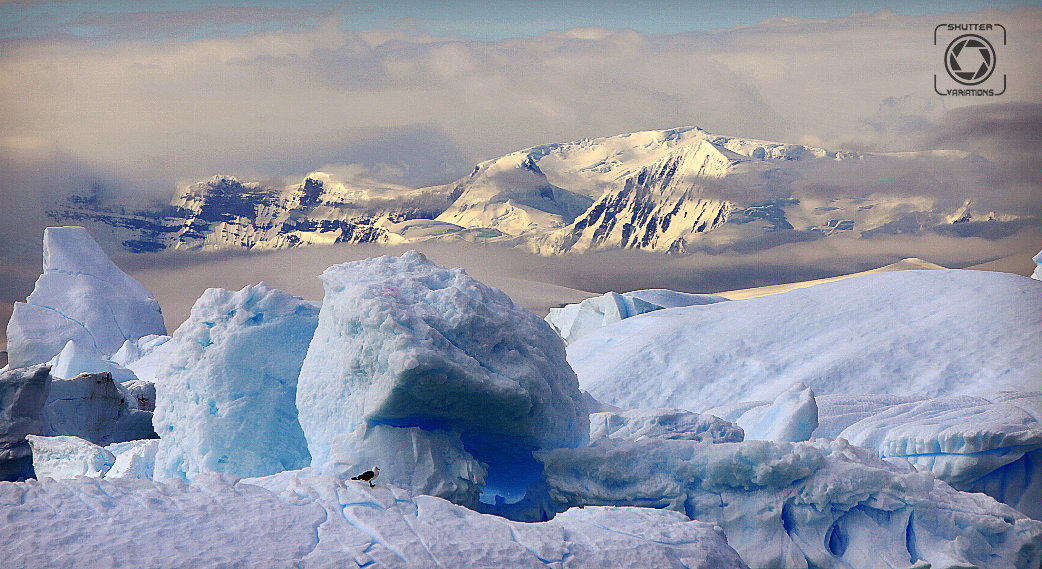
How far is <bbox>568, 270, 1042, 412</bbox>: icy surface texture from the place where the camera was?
670 centimetres

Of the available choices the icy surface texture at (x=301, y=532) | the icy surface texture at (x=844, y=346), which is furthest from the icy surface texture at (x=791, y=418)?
the icy surface texture at (x=301, y=532)

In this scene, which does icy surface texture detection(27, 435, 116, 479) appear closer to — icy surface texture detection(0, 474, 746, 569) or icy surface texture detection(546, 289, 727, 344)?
icy surface texture detection(0, 474, 746, 569)

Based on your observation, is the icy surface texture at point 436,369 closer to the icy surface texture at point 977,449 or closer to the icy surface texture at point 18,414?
the icy surface texture at point 977,449

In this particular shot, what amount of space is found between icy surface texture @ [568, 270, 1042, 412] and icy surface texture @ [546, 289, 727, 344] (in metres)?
1.50

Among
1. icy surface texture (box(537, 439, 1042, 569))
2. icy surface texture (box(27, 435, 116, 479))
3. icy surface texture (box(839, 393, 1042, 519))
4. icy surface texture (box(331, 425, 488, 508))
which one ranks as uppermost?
icy surface texture (box(331, 425, 488, 508))

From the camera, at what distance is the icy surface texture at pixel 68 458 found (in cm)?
516

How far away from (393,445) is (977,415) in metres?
3.74

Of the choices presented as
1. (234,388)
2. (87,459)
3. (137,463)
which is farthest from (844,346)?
(87,459)

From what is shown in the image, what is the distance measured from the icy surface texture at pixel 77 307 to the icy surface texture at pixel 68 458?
6555mm

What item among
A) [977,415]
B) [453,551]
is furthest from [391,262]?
[977,415]

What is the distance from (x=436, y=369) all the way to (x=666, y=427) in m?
1.67

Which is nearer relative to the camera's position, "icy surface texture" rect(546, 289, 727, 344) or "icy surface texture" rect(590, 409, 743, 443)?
"icy surface texture" rect(590, 409, 743, 443)

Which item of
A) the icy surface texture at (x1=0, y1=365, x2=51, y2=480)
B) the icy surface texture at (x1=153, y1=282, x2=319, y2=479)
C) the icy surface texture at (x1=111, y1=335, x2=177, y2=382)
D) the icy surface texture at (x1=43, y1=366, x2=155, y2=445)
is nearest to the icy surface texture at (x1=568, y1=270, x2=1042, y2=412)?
the icy surface texture at (x1=153, y1=282, x2=319, y2=479)

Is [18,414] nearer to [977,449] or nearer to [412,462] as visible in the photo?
[412,462]
